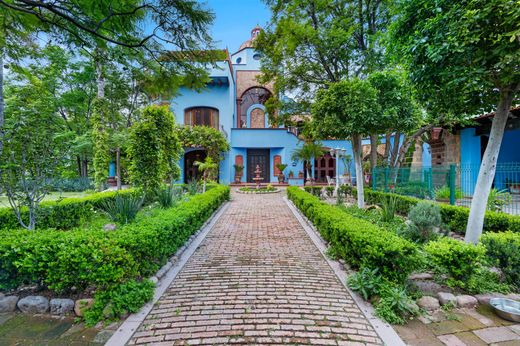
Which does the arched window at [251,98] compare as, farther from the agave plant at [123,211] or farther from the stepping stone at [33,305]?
the stepping stone at [33,305]

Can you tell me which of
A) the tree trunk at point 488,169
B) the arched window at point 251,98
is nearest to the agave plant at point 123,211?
the tree trunk at point 488,169

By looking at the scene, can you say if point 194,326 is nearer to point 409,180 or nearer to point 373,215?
point 373,215

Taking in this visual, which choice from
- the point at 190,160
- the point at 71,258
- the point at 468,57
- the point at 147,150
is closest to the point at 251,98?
the point at 190,160

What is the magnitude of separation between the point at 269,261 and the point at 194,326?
2018 millimetres

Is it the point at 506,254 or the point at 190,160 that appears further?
the point at 190,160

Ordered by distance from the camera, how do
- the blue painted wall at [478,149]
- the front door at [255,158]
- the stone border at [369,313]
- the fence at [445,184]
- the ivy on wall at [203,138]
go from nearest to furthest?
the stone border at [369,313] → the fence at [445,184] → the blue painted wall at [478,149] → the ivy on wall at [203,138] → the front door at [255,158]

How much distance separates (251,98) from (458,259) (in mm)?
22668

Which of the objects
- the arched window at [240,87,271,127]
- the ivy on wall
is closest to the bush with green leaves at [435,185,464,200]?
the ivy on wall

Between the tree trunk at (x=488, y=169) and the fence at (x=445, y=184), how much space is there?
3.47 meters

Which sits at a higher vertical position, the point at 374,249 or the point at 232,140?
the point at 232,140

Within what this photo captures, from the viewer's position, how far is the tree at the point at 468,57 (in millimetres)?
3221

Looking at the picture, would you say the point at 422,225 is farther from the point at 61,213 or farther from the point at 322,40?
the point at 322,40

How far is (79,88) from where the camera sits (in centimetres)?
1922

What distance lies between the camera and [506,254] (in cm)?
334
